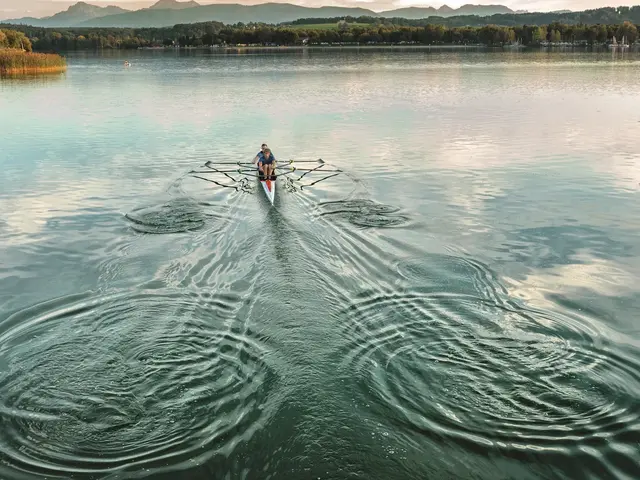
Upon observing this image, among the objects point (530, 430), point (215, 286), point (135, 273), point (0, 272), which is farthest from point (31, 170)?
point (530, 430)

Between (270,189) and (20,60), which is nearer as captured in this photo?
(270,189)

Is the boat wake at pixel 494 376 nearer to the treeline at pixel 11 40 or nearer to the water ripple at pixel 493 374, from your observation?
the water ripple at pixel 493 374

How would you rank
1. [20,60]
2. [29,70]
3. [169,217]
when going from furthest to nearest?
[29,70]
[20,60]
[169,217]

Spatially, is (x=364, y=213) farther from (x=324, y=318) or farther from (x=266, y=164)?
(x=324, y=318)

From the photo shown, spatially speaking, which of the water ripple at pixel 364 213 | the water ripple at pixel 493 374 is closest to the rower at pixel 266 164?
the water ripple at pixel 364 213

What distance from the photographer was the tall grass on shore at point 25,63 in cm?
9506

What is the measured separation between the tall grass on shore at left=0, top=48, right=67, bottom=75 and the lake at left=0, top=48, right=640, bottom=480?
73.8m

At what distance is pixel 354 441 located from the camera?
963 centimetres

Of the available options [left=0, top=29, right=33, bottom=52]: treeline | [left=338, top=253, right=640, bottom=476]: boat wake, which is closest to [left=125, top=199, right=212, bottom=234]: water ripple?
[left=338, top=253, right=640, bottom=476]: boat wake

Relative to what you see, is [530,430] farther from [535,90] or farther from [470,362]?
[535,90]

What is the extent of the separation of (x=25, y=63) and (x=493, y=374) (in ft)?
360

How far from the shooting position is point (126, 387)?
11031 mm

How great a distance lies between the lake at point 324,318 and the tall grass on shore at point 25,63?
73.8 meters

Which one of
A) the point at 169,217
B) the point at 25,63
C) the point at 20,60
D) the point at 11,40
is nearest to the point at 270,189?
the point at 169,217
